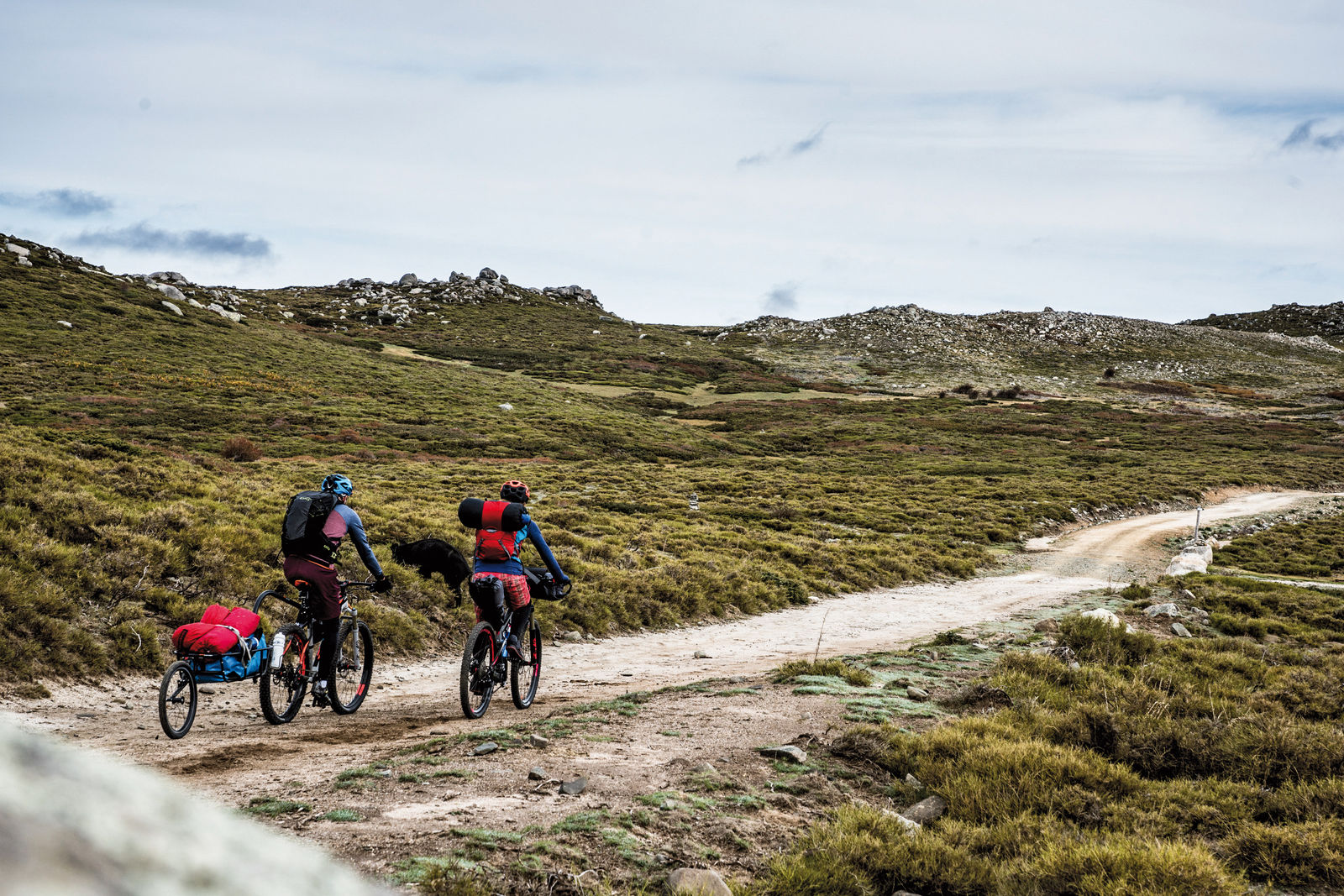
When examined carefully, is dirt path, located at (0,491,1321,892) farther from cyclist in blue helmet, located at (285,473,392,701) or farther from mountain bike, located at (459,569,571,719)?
cyclist in blue helmet, located at (285,473,392,701)

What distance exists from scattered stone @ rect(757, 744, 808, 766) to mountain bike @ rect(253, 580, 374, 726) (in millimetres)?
4668

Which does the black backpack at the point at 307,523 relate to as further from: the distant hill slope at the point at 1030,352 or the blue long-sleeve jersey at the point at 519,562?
the distant hill slope at the point at 1030,352

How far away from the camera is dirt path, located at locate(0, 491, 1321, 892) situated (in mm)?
5762

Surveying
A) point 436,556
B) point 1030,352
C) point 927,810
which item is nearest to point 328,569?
point 436,556

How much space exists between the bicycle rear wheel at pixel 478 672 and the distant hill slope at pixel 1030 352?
105m

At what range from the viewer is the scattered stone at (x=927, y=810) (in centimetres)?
655

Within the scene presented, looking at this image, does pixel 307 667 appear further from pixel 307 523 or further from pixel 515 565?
pixel 515 565

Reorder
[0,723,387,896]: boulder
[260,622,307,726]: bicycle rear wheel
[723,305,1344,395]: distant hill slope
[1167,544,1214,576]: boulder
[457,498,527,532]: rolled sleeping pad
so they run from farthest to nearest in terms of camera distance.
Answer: [723,305,1344,395]: distant hill slope
[1167,544,1214,576]: boulder
[457,498,527,532]: rolled sleeping pad
[260,622,307,726]: bicycle rear wheel
[0,723,387,896]: boulder

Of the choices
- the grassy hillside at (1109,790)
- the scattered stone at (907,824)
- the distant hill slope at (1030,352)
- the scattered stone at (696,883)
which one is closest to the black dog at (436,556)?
the grassy hillside at (1109,790)

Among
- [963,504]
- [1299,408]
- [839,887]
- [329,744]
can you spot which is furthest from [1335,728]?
[1299,408]

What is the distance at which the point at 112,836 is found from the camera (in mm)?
979

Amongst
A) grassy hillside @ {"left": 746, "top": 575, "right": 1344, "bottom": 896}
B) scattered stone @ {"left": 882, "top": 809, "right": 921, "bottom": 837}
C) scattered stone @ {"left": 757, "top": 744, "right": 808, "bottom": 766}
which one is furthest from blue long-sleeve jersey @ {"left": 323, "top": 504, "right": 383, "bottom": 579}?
scattered stone @ {"left": 882, "top": 809, "right": 921, "bottom": 837}

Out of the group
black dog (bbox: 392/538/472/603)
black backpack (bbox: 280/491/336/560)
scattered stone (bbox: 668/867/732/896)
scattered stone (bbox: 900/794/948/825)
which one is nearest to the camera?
scattered stone (bbox: 668/867/732/896)

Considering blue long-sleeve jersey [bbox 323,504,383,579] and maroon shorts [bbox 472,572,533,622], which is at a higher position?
blue long-sleeve jersey [bbox 323,504,383,579]
